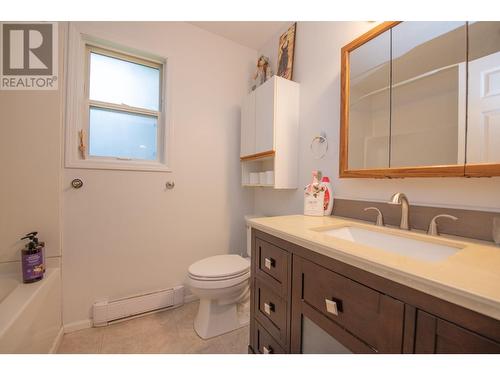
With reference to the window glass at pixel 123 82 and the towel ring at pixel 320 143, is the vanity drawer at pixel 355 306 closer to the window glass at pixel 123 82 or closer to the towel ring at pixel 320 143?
the towel ring at pixel 320 143

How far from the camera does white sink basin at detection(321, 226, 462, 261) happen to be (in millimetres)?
778

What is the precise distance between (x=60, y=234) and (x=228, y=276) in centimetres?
120

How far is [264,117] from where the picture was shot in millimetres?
1633

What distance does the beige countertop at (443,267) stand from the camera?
1.35 feet

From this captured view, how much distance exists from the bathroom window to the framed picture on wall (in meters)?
1.01

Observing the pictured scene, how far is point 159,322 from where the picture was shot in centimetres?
159

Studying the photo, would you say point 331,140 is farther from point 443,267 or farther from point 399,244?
point 443,267

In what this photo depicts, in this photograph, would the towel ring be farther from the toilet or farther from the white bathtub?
the white bathtub

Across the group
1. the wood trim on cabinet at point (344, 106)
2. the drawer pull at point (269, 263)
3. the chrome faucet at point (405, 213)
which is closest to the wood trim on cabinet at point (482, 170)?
the chrome faucet at point (405, 213)

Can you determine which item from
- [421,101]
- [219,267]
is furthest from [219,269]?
[421,101]

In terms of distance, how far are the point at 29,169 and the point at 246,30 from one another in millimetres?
1985

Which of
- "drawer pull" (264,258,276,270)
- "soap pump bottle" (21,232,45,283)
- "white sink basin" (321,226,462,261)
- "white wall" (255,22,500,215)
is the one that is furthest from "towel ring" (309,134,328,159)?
"soap pump bottle" (21,232,45,283)

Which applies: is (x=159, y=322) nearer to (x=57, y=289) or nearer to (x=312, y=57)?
(x=57, y=289)

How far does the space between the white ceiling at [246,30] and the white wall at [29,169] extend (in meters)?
1.14
